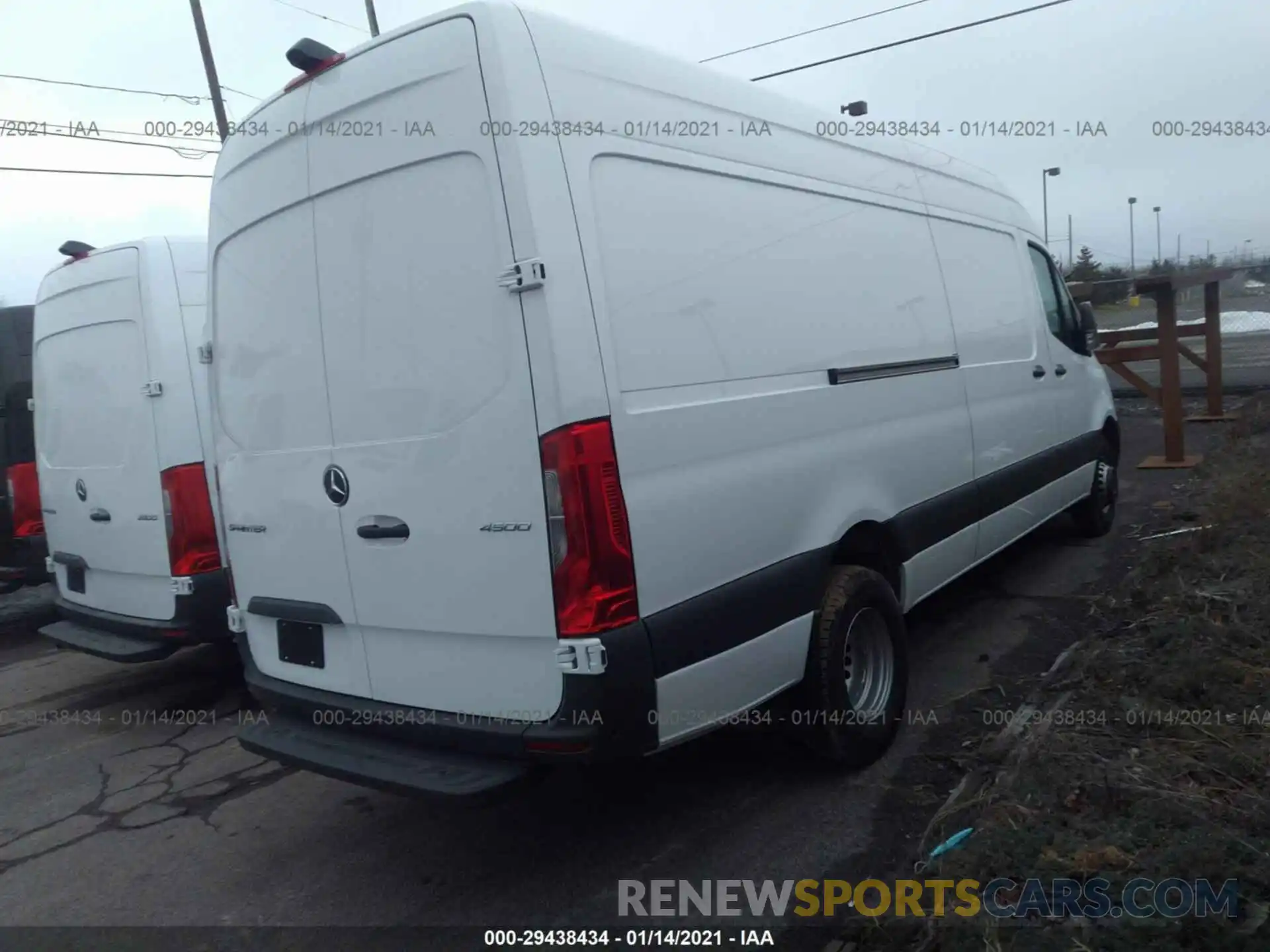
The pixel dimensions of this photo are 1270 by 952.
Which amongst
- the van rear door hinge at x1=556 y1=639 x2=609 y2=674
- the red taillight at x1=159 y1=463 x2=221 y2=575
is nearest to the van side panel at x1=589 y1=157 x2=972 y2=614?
the van rear door hinge at x1=556 y1=639 x2=609 y2=674

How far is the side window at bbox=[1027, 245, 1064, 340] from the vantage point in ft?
23.4

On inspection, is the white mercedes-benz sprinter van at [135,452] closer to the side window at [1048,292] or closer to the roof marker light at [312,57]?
the roof marker light at [312,57]

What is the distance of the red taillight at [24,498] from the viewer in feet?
25.8

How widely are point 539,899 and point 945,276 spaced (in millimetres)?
3818

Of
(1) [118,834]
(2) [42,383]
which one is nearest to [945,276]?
(1) [118,834]

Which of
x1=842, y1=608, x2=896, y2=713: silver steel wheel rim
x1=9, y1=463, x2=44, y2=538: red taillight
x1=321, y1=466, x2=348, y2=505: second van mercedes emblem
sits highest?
x1=321, y1=466, x2=348, y2=505: second van mercedes emblem

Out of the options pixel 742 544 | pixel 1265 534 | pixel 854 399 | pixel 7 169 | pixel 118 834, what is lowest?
pixel 118 834

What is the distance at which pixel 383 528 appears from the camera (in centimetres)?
346

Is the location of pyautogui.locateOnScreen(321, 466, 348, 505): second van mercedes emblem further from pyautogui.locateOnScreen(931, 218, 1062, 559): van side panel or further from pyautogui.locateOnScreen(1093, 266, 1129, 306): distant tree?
pyautogui.locateOnScreen(1093, 266, 1129, 306): distant tree

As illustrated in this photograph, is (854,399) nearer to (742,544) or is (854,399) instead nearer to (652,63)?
(742,544)

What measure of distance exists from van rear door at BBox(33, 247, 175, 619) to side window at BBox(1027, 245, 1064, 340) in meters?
5.72

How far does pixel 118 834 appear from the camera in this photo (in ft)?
14.6

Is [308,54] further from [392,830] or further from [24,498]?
[24,498]

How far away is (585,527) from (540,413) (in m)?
0.36
